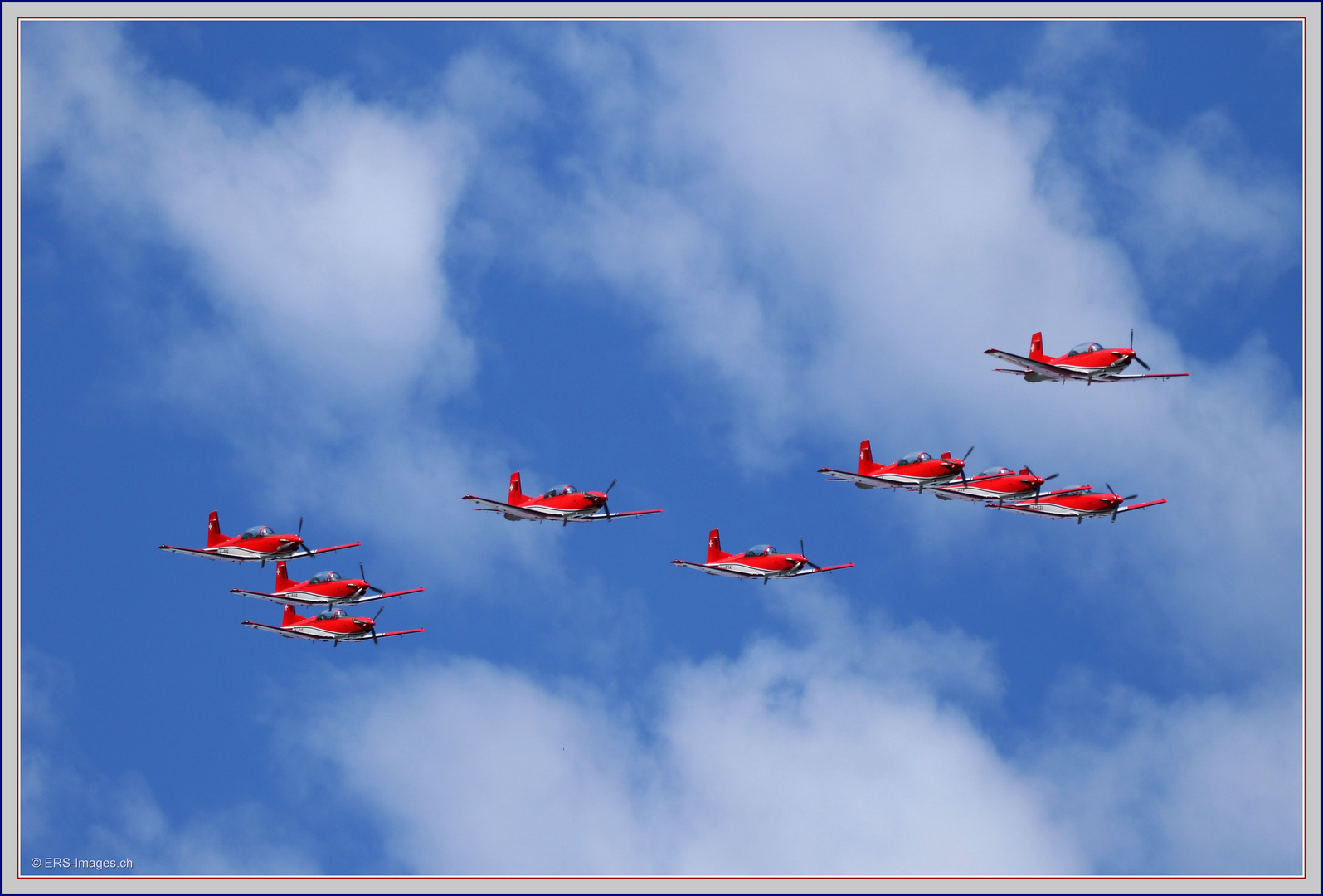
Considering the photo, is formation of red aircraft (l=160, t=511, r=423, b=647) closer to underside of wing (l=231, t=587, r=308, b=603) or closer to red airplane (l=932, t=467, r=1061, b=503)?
underside of wing (l=231, t=587, r=308, b=603)

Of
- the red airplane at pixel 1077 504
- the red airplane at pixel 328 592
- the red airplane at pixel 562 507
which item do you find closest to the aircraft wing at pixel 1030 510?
the red airplane at pixel 1077 504

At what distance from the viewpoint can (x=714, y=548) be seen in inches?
5290

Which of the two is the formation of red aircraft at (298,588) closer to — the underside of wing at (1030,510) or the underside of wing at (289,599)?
the underside of wing at (289,599)

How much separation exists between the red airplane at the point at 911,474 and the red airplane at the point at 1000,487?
3.12 metres

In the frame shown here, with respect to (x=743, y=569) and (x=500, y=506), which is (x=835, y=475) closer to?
(x=743, y=569)

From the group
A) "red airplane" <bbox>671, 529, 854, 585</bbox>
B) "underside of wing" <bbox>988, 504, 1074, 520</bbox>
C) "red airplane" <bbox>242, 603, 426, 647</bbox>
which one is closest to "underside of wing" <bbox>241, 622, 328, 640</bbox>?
"red airplane" <bbox>242, 603, 426, 647</bbox>

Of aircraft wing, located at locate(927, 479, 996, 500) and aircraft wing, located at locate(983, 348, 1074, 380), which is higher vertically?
aircraft wing, located at locate(983, 348, 1074, 380)

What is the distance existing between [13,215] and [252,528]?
45.4 meters

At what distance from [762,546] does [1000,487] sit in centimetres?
1671

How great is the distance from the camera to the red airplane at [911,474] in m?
122

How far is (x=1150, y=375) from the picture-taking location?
408 ft

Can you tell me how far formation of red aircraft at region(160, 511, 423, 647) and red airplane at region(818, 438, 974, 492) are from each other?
34.7m

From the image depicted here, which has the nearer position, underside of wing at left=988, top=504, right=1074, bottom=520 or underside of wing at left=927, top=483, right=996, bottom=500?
underside of wing at left=927, top=483, right=996, bottom=500

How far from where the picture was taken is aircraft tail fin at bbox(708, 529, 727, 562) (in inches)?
5251
